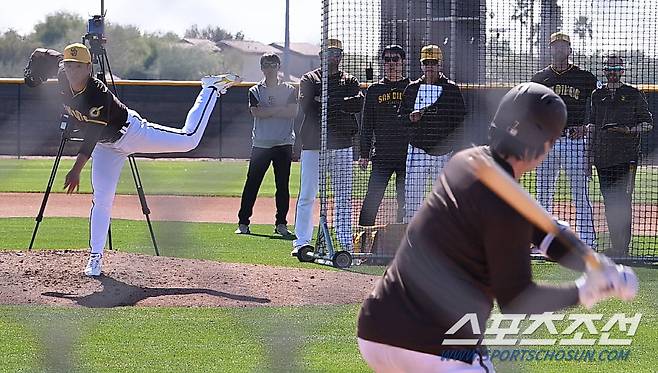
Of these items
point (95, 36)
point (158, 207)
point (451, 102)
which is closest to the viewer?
point (95, 36)

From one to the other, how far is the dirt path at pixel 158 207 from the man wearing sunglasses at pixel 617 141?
3986 millimetres

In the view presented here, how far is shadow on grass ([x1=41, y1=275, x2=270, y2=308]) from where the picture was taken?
6750 millimetres

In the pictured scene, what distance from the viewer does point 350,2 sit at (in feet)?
27.8

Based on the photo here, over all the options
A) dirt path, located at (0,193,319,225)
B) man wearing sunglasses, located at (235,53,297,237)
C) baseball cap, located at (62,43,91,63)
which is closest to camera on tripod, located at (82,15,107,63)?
baseball cap, located at (62,43,91,63)

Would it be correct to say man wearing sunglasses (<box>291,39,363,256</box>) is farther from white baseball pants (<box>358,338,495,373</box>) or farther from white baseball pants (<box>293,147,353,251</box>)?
white baseball pants (<box>358,338,495,373</box>)

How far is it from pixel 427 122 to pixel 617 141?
1633 mm

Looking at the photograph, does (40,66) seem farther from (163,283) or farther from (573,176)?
(573,176)

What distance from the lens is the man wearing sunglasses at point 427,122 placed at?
8.58 meters

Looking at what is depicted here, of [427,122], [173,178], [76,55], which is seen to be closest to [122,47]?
[427,122]

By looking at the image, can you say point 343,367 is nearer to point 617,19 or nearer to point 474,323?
point 474,323

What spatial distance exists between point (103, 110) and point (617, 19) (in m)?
4.34

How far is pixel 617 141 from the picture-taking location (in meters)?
9.06

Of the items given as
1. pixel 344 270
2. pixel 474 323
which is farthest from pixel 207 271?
pixel 474 323

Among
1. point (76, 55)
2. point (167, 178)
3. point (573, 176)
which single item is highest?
point (76, 55)
